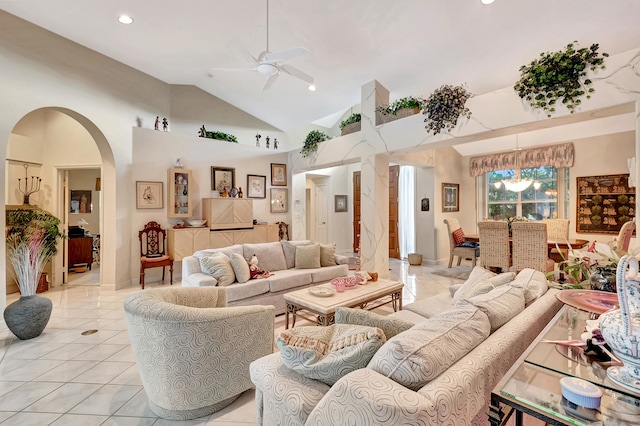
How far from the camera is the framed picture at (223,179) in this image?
5.99 m

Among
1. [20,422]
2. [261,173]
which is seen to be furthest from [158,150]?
[20,422]

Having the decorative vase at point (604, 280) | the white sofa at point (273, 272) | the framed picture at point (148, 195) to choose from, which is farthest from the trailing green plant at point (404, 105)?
the framed picture at point (148, 195)

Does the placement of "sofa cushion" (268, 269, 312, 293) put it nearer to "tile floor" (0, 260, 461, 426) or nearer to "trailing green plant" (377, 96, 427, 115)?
"tile floor" (0, 260, 461, 426)

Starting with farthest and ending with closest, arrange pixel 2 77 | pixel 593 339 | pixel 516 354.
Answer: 1. pixel 2 77
2. pixel 516 354
3. pixel 593 339

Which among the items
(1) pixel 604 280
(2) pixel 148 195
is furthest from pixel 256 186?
(1) pixel 604 280

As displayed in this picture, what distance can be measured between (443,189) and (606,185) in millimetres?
2828

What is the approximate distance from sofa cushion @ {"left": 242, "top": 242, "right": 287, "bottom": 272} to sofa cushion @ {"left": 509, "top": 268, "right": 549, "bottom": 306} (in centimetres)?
287

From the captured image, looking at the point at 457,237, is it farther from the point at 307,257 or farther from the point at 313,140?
the point at 313,140

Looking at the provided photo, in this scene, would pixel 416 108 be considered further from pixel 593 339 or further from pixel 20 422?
pixel 20 422

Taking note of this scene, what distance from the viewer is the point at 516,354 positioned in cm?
142

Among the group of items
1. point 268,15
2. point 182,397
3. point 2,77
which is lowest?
point 182,397

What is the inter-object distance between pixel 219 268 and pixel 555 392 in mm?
3073

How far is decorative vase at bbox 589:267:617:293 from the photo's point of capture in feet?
5.90

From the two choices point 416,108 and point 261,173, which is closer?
point 416,108
